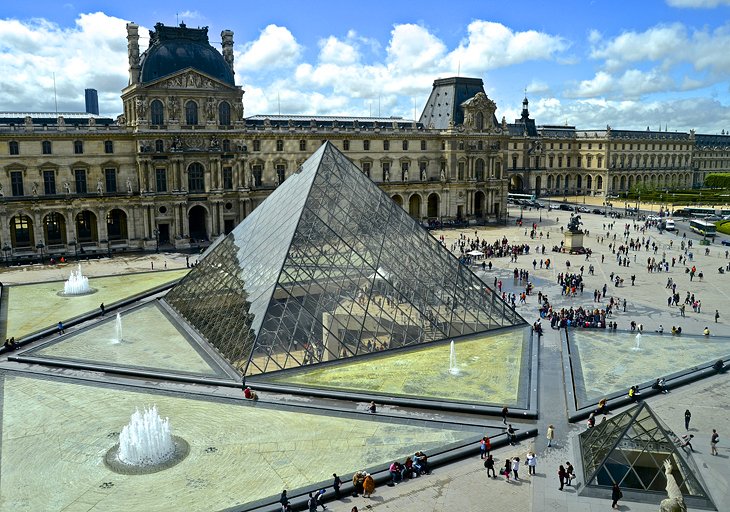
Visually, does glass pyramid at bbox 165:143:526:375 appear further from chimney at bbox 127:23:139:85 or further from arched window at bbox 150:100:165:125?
chimney at bbox 127:23:139:85

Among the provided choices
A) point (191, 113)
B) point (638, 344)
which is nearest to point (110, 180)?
point (191, 113)

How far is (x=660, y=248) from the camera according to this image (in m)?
55.1

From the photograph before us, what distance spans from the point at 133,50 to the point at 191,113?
643 centimetres

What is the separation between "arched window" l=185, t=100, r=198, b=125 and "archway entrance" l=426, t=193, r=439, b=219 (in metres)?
27.4

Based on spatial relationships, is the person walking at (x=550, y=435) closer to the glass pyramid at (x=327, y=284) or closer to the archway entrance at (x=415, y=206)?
the glass pyramid at (x=327, y=284)

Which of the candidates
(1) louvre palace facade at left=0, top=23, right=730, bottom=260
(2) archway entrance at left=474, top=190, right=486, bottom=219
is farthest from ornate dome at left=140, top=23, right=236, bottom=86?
(2) archway entrance at left=474, top=190, right=486, bottom=219

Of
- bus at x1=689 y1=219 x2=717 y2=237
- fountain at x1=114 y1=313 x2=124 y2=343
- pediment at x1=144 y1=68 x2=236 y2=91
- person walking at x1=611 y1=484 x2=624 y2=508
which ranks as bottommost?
person walking at x1=611 y1=484 x2=624 y2=508

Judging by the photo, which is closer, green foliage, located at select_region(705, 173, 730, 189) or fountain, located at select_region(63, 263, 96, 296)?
fountain, located at select_region(63, 263, 96, 296)

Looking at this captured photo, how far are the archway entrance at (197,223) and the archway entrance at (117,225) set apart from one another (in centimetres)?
541

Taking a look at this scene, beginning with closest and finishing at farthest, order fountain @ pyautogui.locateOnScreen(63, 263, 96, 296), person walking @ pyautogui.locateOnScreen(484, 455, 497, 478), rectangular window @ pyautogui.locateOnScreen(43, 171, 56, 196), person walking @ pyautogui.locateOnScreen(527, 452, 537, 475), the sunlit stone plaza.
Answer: the sunlit stone plaza < person walking @ pyautogui.locateOnScreen(484, 455, 497, 478) < person walking @ pyautogui.locateOnScreen(527, 452, 537, 475) < fountain @ pyautogui.locateOnScreen(63, 263, 96, 296) < rectangular window @ pyautogui.locateOnScreen(43, 171, 56, 196)

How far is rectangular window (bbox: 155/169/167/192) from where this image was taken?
170ft

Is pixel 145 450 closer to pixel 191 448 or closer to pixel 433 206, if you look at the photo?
pixel 191 448

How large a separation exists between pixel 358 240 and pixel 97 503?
602 inches

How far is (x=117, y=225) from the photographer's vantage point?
53.0m
